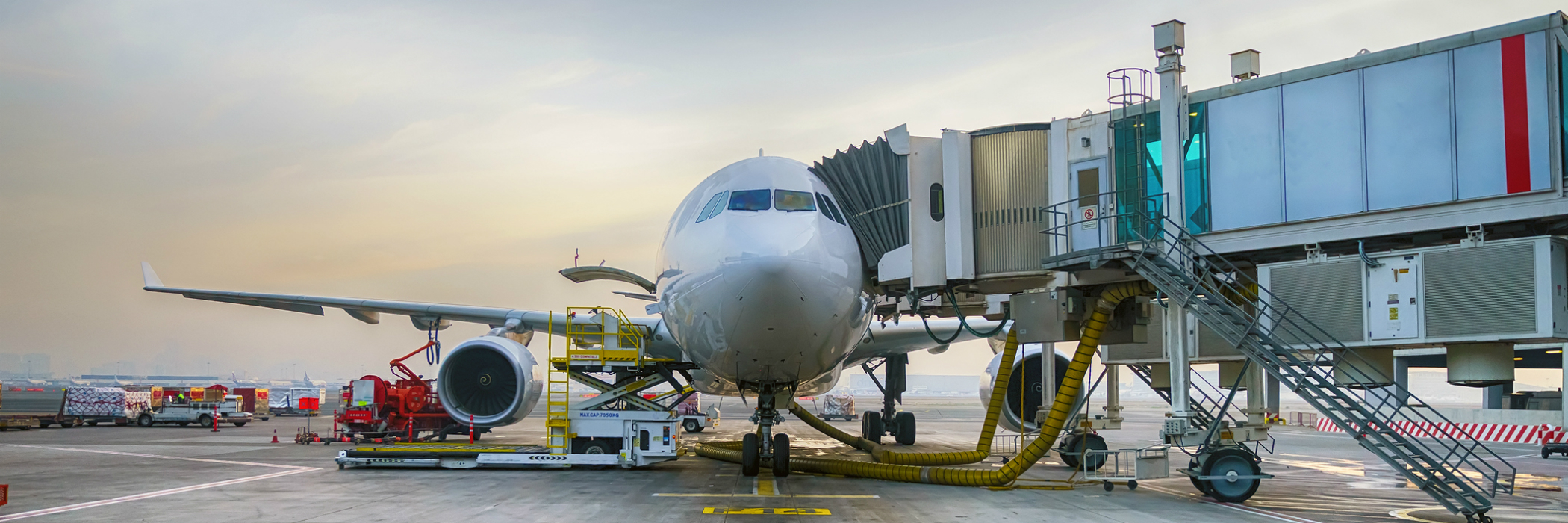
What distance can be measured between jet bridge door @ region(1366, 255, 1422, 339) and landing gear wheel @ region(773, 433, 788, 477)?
6.96 metres

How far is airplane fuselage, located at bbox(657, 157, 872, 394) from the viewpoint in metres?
11.1

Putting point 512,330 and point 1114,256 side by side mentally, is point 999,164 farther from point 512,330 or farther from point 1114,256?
point 512,330

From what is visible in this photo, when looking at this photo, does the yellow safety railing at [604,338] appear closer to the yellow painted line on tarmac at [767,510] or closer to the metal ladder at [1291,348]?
the yellow painted line on tarmac at [767,510]

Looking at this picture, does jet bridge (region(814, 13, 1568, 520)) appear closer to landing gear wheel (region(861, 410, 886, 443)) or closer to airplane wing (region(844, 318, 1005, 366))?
airplane wing (region(844, 318, 1005, 366))

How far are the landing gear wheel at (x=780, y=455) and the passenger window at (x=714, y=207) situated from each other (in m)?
3.22

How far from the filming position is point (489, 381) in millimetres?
18625

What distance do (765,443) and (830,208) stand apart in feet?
11.8

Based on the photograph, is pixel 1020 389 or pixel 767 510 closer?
pixel 767 510

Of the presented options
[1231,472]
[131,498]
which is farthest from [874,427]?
[131,498]

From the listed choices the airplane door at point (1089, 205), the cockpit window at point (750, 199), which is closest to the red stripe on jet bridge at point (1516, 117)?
the airplane door at point (1089, 205)

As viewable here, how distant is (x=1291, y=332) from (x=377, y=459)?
12640 mm

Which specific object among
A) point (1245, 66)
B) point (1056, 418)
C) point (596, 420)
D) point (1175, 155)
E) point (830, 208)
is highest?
point (1245, 66)

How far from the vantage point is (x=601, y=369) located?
1614 cm

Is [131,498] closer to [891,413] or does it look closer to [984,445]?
[984,445]
